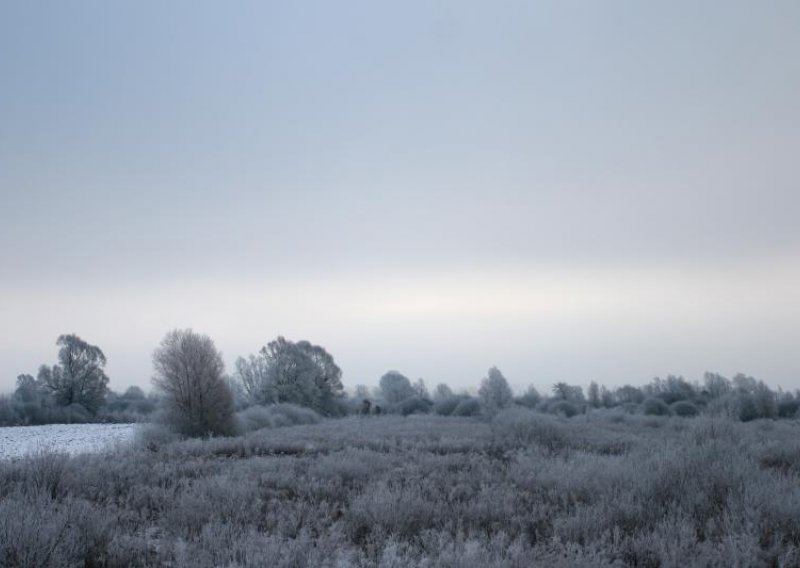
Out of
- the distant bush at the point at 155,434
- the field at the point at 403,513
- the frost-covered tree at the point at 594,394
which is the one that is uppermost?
the field at the point at 403,513

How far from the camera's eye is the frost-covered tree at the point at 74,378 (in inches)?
1845

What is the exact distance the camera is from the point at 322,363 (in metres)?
53.3

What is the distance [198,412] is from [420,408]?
38.0 metres

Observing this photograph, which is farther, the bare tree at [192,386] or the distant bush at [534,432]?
the bare tree at [192,386]

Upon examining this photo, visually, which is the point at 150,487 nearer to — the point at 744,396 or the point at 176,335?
the point at 176,335

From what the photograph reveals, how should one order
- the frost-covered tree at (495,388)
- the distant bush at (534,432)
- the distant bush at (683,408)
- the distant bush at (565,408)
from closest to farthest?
1. the distant bush at (534,432)
2. the distant bush at (683,408)
3. the distant bush at (565,408)
4. the frost-covered tree at (495,388)

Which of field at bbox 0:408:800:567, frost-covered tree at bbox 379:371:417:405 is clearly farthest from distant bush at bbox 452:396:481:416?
field at bbox 0:408:800:567

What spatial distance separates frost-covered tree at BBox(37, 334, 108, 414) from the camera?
154 feet

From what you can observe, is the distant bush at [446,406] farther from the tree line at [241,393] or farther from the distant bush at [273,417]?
the distant bush at [273,417]

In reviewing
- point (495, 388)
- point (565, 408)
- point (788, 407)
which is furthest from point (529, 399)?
point (788, 407)

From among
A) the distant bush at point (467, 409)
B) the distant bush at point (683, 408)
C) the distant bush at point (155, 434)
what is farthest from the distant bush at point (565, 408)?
the distant bush at point (155, 434)

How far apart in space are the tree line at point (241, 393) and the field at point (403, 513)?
1386 centimetres

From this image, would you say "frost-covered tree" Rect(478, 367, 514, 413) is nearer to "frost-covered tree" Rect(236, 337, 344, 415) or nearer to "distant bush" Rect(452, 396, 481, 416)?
"distant bush" Rect(452, 396, 481, 416)

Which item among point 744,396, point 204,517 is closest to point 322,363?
point 744,396
